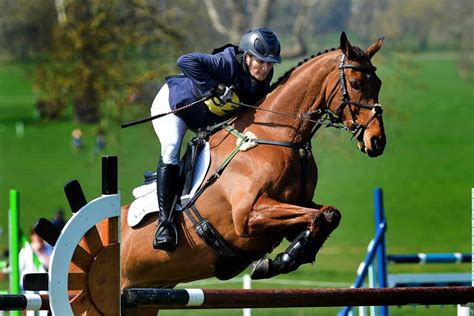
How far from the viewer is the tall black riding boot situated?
6.27 m

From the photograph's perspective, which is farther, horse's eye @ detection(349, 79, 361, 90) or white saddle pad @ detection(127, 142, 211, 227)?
white saddle pad @ detection(127, 142, 211, 227)

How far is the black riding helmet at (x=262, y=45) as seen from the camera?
6215 millimetres

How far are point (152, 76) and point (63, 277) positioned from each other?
1312 centimetres

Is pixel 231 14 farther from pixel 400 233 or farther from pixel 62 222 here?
pixel 62 222

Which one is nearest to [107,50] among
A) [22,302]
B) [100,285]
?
[22,302]

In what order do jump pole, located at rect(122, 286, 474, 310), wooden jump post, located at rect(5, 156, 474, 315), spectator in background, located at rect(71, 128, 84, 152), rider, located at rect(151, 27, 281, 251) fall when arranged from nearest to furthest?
wooden jump post, located at rect(5, 156, 474, 315), jump pole, located at rect(122, 286, 474, 310), rider, located at rect(151, 27, 281, 251), spectator in background, located at rect(71, 128, 84, 152)

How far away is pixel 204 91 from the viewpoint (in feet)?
20.6

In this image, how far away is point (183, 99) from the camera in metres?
6.40

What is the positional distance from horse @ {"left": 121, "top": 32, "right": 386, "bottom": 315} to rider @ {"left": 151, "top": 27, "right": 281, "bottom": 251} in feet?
0.33

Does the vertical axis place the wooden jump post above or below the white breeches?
below

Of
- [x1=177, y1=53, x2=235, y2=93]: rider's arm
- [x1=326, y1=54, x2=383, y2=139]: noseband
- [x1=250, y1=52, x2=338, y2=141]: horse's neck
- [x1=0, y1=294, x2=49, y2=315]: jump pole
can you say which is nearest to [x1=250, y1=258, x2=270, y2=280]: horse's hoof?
[x1=250, y1=52, x2=338, y2=141]: horse's neck

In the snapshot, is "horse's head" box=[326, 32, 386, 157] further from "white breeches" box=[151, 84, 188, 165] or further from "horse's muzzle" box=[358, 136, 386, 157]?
"white breeches" box=[151, 84, 188, 165]

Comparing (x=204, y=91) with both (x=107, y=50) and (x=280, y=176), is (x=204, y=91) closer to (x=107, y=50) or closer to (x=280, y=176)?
(x=280, y=176)

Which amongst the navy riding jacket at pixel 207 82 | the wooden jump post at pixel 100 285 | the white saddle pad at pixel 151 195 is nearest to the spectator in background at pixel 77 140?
the white saddle pad at pixel 151 195
